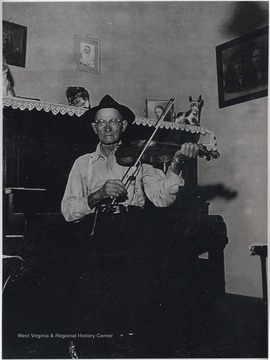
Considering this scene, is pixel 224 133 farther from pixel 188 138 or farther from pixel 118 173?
pixel 118 173

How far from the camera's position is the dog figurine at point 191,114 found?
156 centimetres

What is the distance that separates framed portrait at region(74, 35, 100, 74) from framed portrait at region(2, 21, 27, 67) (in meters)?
0.18

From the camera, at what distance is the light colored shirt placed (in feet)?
4.90

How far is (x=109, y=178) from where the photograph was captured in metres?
1.50

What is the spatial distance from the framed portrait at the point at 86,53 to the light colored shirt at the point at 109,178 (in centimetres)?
28

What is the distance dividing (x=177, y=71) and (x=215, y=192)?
46 cm

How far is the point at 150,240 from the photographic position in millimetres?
1492

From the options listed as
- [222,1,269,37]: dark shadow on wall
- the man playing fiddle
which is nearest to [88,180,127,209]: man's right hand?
the man playing fiddle

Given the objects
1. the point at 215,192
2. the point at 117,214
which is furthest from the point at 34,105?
the point at 215,192

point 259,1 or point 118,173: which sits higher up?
point 259,1

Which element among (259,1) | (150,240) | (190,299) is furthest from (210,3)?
(190,299)

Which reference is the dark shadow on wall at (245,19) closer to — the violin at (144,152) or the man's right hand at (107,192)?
→ the violin at (144,152)

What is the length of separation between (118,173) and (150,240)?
0.26 meters

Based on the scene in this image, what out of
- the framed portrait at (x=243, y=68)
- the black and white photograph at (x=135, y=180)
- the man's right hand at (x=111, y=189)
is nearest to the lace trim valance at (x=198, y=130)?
the black and white photograph at (x=135, y=180)
